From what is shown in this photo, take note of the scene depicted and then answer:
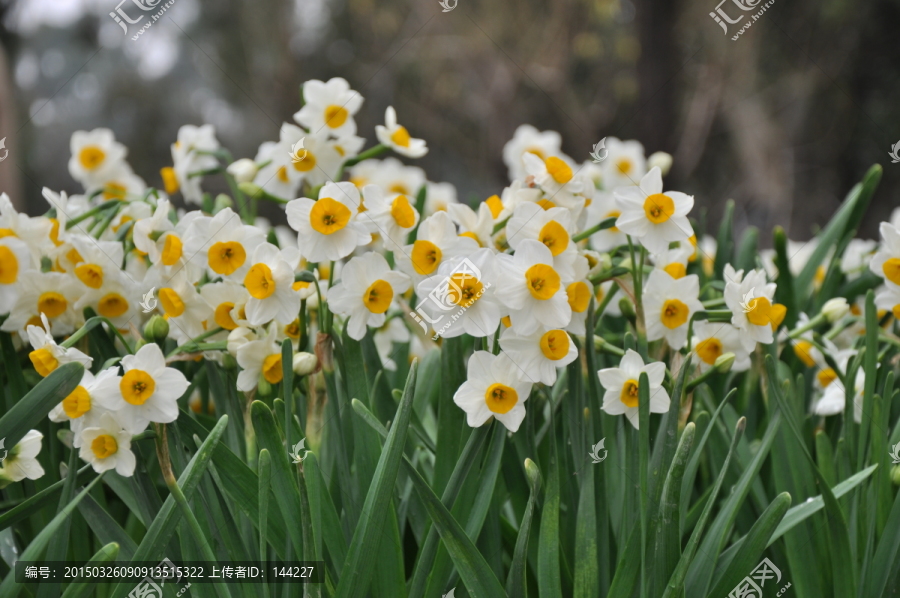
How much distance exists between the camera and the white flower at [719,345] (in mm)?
997

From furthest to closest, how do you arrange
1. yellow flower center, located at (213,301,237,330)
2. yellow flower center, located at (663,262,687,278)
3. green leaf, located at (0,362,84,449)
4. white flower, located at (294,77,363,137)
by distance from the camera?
white flower, located at (294,77,363,137)
yellow flower center, located at (663,262,687,278)
yellow flower center, located at (213,301,237,330)
green leaf, located at (0,362,84,449)

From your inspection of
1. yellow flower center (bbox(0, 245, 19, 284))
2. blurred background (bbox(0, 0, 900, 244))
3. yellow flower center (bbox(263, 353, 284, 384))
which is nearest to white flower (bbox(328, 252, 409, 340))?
yellow flower center (bbox(263, 353, 284, 384))

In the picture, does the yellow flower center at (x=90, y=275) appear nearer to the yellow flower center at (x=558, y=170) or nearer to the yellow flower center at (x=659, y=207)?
the yellow flower center at (x=558, y=170)

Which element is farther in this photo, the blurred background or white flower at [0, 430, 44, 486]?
the blurred background

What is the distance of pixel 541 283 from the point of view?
2.57ft

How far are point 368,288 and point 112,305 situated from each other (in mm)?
435

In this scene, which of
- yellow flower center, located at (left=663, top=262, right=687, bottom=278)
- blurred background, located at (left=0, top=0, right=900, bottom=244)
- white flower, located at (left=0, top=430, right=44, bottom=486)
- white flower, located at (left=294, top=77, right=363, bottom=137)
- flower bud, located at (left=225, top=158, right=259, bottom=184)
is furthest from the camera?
blurred background, located at (left=0, top=0, right=900, bottom=244)

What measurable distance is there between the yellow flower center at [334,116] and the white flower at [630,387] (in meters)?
0.63

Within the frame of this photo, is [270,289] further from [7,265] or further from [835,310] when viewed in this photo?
[835,310]

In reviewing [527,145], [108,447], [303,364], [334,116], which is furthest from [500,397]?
[527,145]

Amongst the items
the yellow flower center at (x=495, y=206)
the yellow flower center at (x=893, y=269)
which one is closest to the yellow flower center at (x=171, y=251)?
the yellow flower center at (x=495, y=206)

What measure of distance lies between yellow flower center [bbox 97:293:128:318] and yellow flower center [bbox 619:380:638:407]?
75cm

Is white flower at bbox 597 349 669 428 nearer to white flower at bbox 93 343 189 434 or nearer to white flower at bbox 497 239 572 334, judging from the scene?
white flower at bbox 497 239 572 334

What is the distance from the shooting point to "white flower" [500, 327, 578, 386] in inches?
31.9
